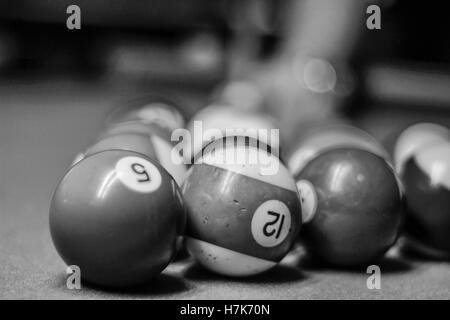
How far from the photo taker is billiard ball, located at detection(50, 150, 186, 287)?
1954mm

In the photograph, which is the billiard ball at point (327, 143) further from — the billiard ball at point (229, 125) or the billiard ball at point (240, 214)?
the billiard ball at point (240, 214)

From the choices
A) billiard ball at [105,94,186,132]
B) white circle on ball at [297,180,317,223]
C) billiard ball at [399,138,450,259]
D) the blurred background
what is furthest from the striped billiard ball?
the blurred background

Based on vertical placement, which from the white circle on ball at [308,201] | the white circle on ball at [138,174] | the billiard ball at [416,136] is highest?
the white circle on ball at [138,174]

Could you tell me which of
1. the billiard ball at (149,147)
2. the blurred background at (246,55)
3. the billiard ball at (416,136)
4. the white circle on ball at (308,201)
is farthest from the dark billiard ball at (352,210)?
the blurred background at (246,55)

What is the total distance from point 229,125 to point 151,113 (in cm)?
43

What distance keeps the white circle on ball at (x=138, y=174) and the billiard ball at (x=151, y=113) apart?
1.27 metres

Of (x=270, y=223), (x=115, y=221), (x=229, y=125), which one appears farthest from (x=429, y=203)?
(x=229, y=125)

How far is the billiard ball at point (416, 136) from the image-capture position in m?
3.45

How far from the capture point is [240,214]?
2125 mm

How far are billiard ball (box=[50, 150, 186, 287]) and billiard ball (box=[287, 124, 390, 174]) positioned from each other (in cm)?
119

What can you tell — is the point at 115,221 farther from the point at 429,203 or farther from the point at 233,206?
the point at 429,203

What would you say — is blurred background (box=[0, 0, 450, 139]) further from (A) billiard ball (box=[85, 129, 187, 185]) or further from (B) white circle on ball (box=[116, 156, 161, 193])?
(B) white circle on ball (box=[116, 156, 161, 193])
